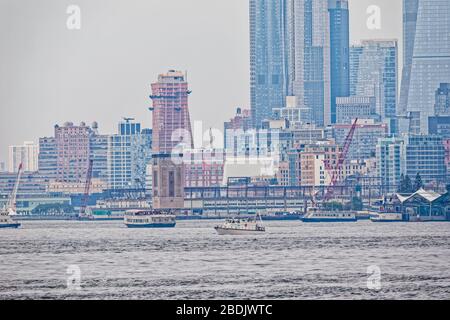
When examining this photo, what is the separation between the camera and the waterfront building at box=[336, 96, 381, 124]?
70.9m

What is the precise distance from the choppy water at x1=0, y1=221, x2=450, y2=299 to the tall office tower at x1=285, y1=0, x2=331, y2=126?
44.2 meters

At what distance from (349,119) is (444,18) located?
6747mm

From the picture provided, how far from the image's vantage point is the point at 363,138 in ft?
229

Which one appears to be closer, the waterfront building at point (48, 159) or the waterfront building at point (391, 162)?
the waterfront building at point (391, 162)

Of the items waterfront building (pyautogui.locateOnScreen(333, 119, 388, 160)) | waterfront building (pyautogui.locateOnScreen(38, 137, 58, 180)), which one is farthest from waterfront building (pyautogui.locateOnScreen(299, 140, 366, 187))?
waterfront building (pyautogui.locateOnScreen(38, 137, 58, 180))

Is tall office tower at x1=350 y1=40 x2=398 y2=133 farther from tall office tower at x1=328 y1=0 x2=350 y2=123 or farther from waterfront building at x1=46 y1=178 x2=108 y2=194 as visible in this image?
waterfront building at x1=46 y1=178 x2=108 y2=194

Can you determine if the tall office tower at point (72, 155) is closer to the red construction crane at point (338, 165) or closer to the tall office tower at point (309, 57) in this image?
the red construction crane at point (338, 165)

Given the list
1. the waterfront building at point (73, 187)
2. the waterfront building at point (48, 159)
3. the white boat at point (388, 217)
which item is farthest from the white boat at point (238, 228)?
the waterfront building at point (73, 187)

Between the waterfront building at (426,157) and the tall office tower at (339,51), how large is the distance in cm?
779

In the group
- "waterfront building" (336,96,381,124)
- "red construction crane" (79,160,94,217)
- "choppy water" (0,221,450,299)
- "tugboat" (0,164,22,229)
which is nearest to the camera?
"choppy water" (0,221,450,299)

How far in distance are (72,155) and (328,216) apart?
61.4 ft

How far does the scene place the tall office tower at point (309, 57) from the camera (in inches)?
2990

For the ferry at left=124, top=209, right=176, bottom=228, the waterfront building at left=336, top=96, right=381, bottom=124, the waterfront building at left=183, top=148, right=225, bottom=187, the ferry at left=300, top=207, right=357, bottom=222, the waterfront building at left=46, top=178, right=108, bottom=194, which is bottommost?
the ferry at left=300, top=207, right=357, bottom=222
